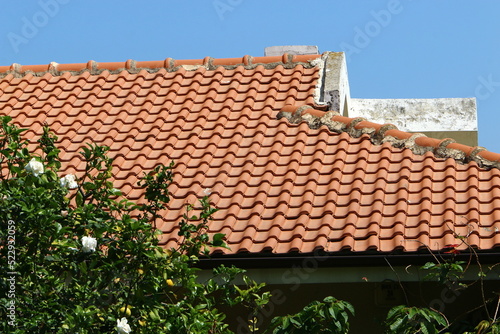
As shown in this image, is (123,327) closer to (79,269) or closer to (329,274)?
(79,269)

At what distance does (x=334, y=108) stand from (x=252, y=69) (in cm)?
145

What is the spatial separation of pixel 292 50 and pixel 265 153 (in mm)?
3044

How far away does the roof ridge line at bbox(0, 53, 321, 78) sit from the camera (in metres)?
10.5

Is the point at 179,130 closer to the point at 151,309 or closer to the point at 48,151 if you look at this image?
the point at 48,151

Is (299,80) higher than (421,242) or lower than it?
higher

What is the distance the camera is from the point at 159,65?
10.7m

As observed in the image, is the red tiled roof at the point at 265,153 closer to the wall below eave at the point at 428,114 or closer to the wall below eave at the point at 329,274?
the wall below eave at the point at 329,274

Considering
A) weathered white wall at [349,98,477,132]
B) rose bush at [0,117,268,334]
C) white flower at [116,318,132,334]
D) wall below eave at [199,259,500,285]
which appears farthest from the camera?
weathered white wall at [349,98,477,132]

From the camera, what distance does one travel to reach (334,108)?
9.57m

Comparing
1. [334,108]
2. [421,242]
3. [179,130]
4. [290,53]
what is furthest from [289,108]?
[421,242]

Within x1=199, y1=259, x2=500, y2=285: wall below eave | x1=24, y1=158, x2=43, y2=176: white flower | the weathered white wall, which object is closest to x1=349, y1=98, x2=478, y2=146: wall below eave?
the weathered white wall

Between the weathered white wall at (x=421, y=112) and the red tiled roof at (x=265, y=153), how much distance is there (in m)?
3.12

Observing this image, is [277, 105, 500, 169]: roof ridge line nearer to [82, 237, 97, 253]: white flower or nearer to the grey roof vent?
the grey roof vent

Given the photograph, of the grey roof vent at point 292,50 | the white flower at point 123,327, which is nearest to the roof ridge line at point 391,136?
the grey roof vent at point 292,50
